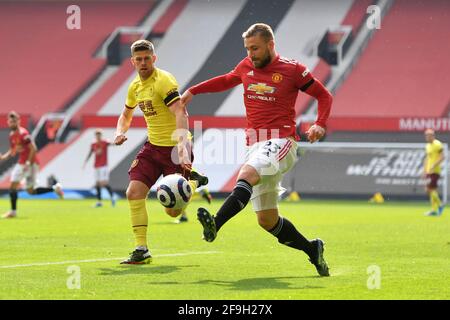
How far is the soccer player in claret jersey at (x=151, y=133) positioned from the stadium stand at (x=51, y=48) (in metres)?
25.4

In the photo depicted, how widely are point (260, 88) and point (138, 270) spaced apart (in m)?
2.29

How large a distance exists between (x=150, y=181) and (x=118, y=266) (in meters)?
1.17

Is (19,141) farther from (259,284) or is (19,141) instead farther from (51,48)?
(51,48)

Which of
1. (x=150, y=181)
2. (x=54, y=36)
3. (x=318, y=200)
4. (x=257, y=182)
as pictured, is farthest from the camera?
(x=54, y=36)

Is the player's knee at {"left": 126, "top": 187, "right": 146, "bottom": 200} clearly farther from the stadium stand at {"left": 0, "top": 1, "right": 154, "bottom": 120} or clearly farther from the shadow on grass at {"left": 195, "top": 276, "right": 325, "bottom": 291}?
the stadium stand at {"left": 0, "top": 1, "right": 154, "bottom": 120}

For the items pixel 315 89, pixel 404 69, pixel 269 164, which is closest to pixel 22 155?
pixel 315 89

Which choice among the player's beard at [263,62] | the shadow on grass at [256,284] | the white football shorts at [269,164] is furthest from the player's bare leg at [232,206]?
the player's beard at [263,62]

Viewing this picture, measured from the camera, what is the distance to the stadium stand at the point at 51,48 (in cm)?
3653

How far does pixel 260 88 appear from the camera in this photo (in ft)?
30.9

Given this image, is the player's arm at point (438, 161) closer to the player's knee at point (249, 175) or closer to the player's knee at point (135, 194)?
the player's knee at point (135, 194)

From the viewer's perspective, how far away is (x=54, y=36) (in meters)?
37.4
